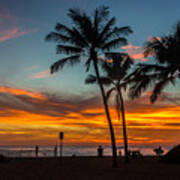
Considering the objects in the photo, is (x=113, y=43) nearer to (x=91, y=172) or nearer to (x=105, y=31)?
(x=105, y=31)

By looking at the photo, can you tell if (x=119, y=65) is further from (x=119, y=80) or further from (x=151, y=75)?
(x=151, y=75)

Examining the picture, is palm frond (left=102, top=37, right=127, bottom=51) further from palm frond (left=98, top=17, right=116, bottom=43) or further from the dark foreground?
the dark foreground

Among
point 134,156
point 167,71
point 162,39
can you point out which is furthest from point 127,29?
point 134,156


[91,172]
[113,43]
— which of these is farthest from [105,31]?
[91,172]

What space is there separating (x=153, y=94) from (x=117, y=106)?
541cm

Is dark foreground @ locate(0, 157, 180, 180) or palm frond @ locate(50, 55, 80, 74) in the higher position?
palm frond @ locate(50, 55, 80, 74)

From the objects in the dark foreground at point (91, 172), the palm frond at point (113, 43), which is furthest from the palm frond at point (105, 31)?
the dark foreground at point (91, 172)

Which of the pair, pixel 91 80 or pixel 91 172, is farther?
pixel 91 80

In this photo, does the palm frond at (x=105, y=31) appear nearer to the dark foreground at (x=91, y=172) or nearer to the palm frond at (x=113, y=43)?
the palm frond at (x=113, y=43)

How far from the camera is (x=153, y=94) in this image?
19.9 m

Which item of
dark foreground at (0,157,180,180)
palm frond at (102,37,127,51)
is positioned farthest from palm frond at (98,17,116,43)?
dark foreground at (0,157,180,180)

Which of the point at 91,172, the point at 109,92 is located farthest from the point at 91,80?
the point at 91,172

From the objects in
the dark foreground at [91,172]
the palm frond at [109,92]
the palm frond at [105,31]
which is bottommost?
the dark foreground at [91,172]

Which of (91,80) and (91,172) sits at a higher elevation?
(91,80)
